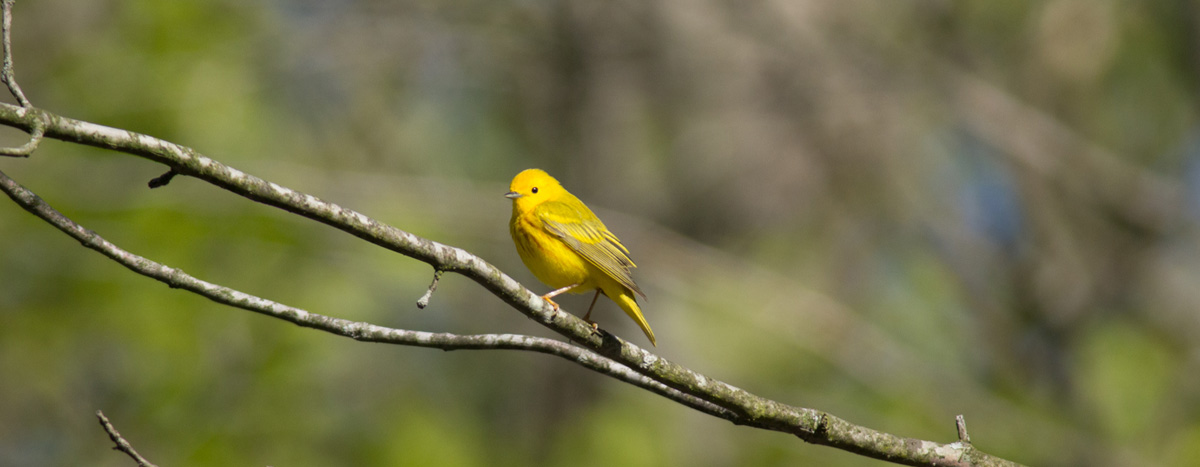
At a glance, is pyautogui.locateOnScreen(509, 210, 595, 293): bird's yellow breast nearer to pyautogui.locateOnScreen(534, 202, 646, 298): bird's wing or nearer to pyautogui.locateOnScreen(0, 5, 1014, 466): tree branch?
pyautogui.locateOnScreen(534, 202, 646, 298): bird's wing

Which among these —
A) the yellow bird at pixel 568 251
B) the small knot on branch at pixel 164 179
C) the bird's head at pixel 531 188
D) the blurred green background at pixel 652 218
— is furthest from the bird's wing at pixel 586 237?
the blurred green background at pixel 652 218

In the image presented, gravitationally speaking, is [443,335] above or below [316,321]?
above

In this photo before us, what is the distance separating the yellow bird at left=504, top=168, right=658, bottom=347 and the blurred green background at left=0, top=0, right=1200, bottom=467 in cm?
523

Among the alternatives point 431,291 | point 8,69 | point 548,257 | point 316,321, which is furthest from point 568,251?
point 8,69

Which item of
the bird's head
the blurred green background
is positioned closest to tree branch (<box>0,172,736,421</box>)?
the bird's head

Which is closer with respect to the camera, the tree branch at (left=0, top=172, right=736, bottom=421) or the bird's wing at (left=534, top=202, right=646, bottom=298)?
the tree branch at (left=0, top=172, right=736, bottom=421)

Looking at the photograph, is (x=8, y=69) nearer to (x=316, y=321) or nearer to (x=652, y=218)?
(x=316, y=321)

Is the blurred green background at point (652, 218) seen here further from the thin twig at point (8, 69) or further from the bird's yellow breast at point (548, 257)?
the thin twig at point (8, 69)

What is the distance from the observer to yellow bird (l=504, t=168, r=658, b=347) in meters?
4.45

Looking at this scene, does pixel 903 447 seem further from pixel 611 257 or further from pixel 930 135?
pixel 930 135

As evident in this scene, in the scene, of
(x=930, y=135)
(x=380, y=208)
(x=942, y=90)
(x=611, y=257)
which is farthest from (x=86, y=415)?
(x=930, y=135)

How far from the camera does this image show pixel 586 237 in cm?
459

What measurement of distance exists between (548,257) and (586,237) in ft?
0.87

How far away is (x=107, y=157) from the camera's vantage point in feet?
35.2
